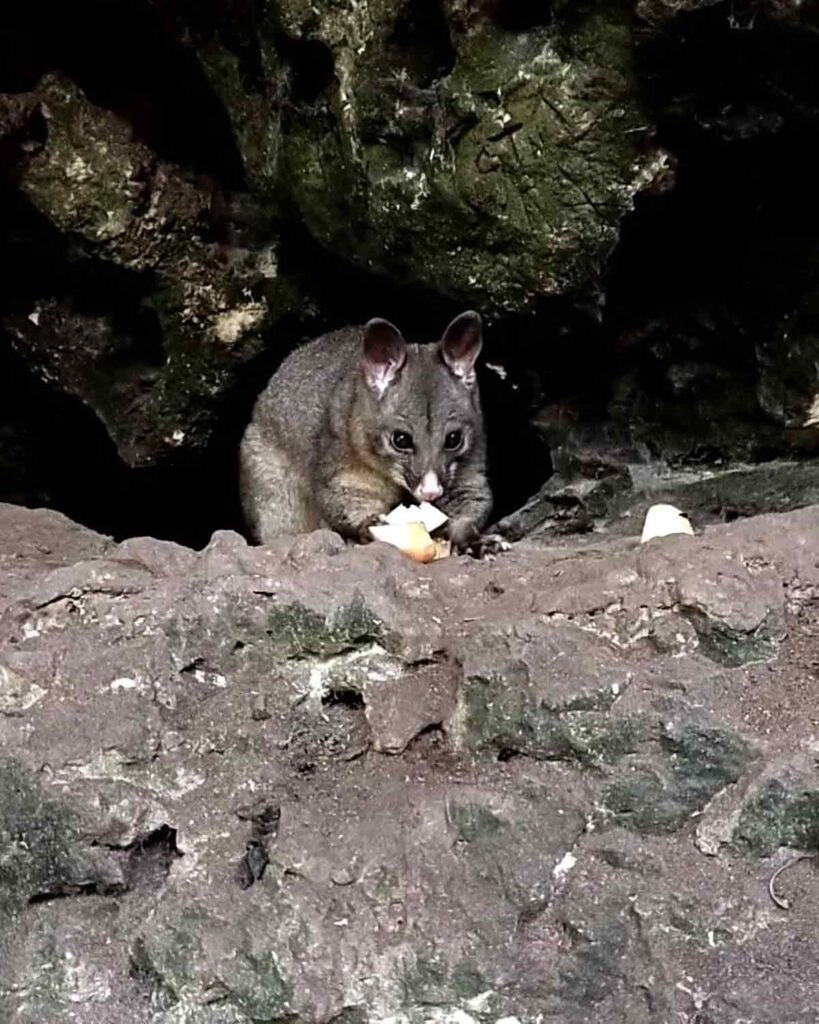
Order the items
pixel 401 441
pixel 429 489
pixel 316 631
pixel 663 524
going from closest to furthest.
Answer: pixel 316 631
pixel 663 524
pixel 429 489
pixel 401 441

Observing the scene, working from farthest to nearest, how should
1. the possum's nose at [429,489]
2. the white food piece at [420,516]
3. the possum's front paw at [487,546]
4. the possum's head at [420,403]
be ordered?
the possum's head at [420,403], the white food piece at [420,516], the possum's nose at [429,489], the possum's front paw at [487,546]

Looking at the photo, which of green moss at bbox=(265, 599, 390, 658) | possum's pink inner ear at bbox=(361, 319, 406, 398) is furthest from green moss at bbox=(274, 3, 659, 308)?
green moss at bbox=(265, 599, 390, 658)

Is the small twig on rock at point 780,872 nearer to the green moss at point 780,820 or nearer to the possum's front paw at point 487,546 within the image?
the green moss at point 780,820

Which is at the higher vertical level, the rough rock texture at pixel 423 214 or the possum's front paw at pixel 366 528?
the rough rock texture at pixel 423 214

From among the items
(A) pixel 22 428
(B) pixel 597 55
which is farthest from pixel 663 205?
(A) pixel 22 428

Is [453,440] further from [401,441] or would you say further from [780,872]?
[780,872]

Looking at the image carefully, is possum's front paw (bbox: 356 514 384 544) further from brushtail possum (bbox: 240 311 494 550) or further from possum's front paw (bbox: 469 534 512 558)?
possum's front paw (bbox: 469 534 512 558)

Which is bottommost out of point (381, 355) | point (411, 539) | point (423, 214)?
point (411, 539)

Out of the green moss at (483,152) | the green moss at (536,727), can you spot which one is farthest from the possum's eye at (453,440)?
the green moss at (536,727)

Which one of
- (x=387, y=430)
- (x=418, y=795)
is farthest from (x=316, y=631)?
(x=387, y=430)
